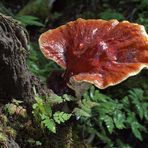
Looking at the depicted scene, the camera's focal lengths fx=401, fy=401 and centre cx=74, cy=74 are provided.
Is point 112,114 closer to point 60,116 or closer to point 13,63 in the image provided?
point 60,116

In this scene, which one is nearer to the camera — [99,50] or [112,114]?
[99,50]

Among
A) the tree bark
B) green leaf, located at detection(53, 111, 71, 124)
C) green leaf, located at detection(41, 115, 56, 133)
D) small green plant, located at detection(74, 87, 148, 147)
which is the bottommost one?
small green plant, located at detection(74, 87, 148, 147)

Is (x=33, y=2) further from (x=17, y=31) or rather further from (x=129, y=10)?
(x=17, y=31)

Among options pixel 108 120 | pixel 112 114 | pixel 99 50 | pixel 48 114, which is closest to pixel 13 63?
pixel 48 114

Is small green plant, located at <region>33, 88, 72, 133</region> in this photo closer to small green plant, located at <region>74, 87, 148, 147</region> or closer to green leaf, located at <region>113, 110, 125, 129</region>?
small green plant, located at <region>74, 87, 148, 147</region>

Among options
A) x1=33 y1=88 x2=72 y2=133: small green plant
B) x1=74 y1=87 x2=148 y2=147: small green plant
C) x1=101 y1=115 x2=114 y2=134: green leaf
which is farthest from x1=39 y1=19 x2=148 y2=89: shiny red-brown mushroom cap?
x1=101 y1=115 x2=114 y2=134: green leaf

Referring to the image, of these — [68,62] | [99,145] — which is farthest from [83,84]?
[99,145]
